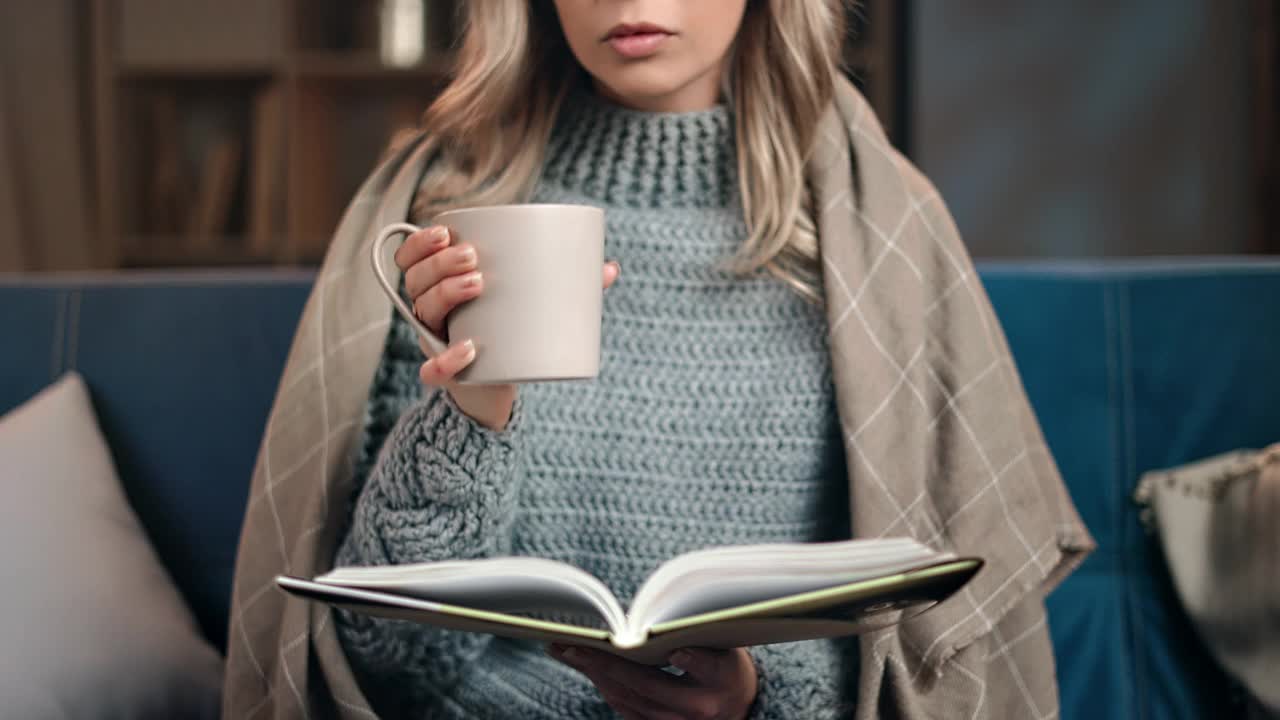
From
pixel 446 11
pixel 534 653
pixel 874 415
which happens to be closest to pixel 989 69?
pixel 446 11

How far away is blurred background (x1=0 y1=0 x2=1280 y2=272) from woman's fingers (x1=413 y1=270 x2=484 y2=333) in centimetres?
193

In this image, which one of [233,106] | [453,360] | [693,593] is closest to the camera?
[693,593]

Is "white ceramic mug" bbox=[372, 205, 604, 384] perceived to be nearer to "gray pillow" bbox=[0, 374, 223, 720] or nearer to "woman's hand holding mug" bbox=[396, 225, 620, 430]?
"woman's hand holding mug" bbox=[396, 225, 620, 430]

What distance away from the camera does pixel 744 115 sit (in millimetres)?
1043

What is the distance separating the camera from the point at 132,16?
2.71m

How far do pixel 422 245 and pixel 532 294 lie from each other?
0.29 ft

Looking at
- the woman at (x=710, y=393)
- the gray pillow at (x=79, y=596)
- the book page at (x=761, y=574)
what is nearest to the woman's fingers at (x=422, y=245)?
the woman at (x=710, y=393)

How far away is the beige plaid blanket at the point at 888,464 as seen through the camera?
0.90 meters

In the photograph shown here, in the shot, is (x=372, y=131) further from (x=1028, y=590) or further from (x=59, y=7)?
(x=1028, y=590)

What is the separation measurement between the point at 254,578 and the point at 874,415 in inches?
21.2

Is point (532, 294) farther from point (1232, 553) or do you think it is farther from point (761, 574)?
point (1232, 553)

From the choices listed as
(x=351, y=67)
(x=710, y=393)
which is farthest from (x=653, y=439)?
(x=351, y=67)

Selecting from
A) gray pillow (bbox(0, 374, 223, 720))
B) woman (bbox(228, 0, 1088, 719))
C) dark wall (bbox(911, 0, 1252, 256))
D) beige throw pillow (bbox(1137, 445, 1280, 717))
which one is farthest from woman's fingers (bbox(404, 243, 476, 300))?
dark wall (bbox(911, 0, 1252, 256))

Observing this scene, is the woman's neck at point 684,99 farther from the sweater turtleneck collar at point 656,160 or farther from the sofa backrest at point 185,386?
the sofa backrest at point 185,386
